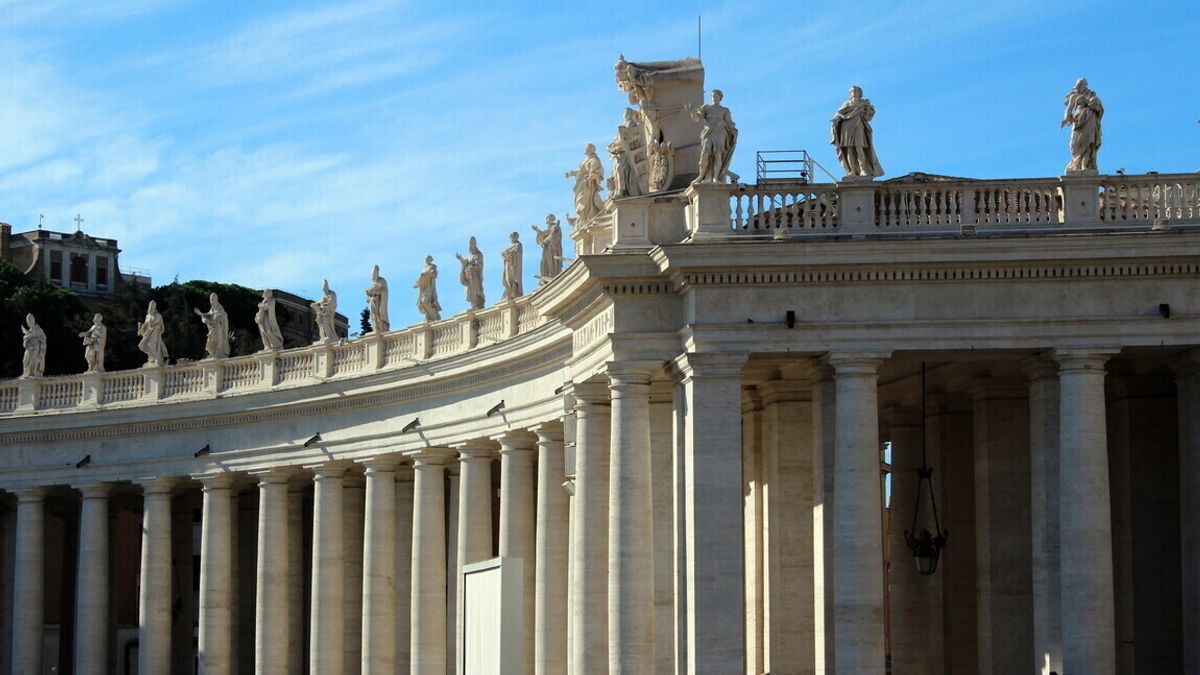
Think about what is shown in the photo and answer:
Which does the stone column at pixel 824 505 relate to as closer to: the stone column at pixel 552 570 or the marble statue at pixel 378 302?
the stone column at pixel 552 570

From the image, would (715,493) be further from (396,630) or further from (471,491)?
(396,630)

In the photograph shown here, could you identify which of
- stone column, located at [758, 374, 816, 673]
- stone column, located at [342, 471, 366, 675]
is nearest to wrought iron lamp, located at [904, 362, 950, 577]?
stone column, located at [758, 374, 816, 673]

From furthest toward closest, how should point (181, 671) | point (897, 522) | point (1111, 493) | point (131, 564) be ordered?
point (131, 564) < point (181, 671) < point (897, 522) < point (1111, 493)

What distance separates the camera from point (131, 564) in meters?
152

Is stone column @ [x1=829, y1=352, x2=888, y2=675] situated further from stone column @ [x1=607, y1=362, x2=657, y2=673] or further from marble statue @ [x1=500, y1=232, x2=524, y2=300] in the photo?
marble statue @ [x1=500, y1=232, x2=524, y2=300]

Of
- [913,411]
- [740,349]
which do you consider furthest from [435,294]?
[740,349]

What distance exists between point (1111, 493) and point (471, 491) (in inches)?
1225

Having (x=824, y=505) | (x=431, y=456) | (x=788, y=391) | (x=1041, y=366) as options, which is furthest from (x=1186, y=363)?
(x=431, y=456)

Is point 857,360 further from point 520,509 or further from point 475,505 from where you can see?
point 475,505

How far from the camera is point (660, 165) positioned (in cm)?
7625

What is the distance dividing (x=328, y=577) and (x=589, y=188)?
103ft

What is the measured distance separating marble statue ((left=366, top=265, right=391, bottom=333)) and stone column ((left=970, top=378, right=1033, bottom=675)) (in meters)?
39.8

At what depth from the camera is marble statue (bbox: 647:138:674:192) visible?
7594 centimetres

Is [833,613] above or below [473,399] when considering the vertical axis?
below
